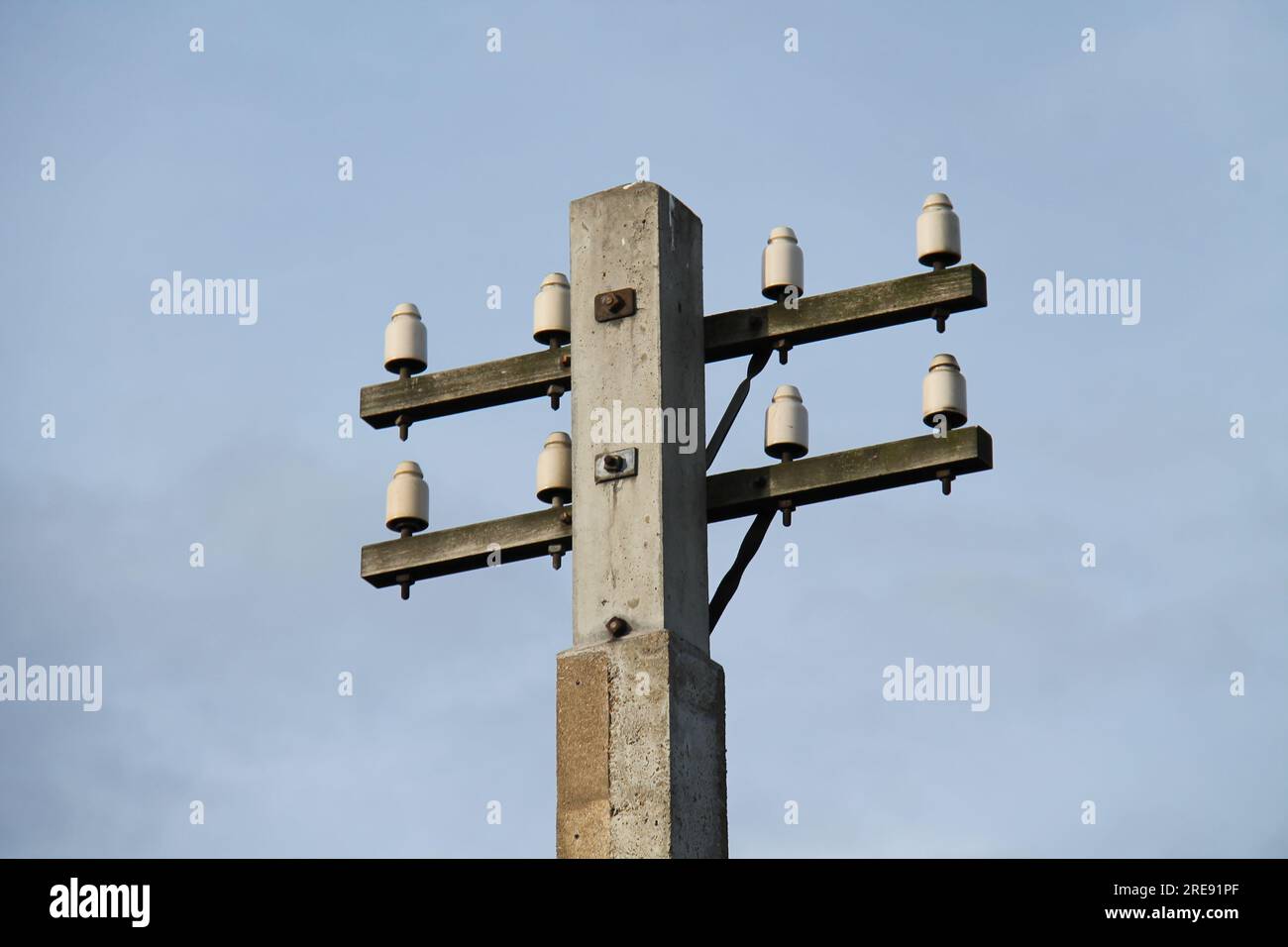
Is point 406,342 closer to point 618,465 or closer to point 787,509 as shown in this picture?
point 618,465

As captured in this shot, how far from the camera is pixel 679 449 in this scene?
896 inches

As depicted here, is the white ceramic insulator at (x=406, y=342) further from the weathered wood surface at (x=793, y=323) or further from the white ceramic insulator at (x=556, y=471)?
the white ceramic insulator at (x=556, y=471)

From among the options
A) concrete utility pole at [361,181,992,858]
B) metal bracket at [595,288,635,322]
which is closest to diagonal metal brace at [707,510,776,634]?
concrete utility pole at [361,181,992,858]

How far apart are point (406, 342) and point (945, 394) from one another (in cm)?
405

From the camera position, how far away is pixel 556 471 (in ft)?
76.4

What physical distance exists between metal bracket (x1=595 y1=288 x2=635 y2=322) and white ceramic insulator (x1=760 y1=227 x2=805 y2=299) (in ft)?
3.22

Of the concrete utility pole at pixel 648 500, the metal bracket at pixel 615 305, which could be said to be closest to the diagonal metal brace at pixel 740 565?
the concrete utility pole at pixel 648 500

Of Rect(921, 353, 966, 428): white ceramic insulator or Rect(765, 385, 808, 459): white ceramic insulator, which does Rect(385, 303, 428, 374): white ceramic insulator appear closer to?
Rect(765, 385, 808, 459): white ceramic insulator

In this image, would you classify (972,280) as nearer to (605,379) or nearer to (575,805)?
(605,379)

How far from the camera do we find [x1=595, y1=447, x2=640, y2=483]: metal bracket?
22.6 meters

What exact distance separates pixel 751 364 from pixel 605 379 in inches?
47.1

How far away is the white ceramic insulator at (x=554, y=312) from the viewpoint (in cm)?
2378

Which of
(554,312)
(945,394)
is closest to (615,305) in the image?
(554,312)
